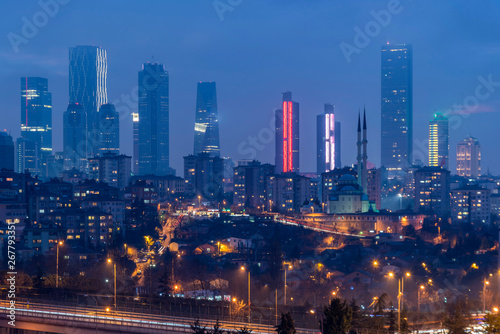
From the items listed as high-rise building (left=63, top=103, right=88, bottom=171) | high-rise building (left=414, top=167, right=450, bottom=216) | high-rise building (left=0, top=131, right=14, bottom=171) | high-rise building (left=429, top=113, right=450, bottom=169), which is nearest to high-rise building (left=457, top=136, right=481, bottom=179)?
high-rise building (left=429, top=113, right=450, bottom=169)

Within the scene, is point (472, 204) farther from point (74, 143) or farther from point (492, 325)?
point (74, 143)

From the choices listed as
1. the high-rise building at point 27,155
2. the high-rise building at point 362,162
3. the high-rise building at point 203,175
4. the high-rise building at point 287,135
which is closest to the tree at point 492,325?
the high-rise building at point 362,162

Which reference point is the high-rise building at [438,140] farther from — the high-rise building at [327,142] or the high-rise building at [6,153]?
the high-rise building at [6,153]

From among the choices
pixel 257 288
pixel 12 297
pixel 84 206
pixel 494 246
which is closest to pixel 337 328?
pixel 12 297

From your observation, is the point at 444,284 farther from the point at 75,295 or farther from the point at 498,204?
the point at 498,204

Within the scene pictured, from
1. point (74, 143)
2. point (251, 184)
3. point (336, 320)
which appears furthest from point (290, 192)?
point (74, 143)

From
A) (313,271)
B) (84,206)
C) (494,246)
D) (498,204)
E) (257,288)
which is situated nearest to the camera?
(257,288)

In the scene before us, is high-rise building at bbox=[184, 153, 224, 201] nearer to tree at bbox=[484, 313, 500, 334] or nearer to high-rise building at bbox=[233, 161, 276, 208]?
high-rise building at bbox=[233, 161, 276, 208]

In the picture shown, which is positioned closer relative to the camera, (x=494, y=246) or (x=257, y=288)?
(x=257, y=288)
